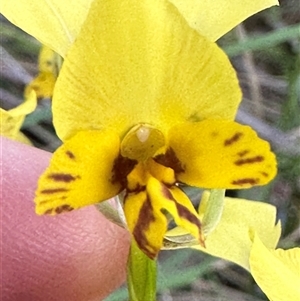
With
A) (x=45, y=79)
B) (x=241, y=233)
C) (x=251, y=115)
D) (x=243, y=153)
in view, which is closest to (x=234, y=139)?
(x=243, y=153)

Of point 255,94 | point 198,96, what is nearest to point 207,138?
point 198,96

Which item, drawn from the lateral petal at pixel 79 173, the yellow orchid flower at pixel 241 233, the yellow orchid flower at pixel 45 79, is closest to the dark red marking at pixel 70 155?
the lateral petal at pixel 79 173

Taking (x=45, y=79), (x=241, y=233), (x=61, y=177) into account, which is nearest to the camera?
(x=61, y=177)

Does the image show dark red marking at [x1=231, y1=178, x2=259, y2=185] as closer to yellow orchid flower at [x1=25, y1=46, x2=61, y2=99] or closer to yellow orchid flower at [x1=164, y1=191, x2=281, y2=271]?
yellow orchid flower at [x1=164, y1=191, x2=281, y2=271]

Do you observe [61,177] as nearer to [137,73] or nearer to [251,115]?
[137,73]

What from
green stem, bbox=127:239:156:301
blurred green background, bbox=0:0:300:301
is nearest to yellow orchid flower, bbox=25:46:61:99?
blurred green background, bbox=0:0:300:301

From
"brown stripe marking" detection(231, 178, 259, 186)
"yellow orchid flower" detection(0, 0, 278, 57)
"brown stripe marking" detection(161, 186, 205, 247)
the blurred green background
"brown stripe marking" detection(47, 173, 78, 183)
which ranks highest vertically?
"yellow orchid flower" detection(0, 0, 278, 57)
